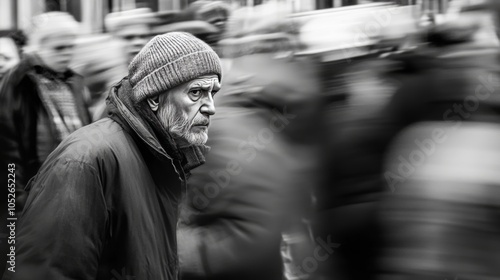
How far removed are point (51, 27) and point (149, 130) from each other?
10.4 ft

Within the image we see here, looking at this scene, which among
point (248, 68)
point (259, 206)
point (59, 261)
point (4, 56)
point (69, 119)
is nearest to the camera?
point (59, 261)

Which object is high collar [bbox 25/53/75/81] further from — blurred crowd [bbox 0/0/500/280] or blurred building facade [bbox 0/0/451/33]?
blurred crowd [bbox 0/0/500/280]

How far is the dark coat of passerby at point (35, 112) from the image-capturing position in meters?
5.04

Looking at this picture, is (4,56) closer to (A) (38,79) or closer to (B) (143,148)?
(A) (38,79)

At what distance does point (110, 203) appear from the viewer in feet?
8.52

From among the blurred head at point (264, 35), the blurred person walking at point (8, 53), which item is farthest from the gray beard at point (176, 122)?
the blurred person walking at point (8, 53)

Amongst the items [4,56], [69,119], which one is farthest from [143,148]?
[4,56]

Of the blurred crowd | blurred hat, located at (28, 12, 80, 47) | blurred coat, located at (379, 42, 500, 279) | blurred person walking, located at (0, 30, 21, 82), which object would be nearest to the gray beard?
the blurred crowd

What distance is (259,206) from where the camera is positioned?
3588 mm

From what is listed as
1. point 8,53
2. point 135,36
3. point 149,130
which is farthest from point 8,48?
point 149,130

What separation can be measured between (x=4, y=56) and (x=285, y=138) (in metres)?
3.17

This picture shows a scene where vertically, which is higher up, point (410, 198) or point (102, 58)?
point (102, 58)

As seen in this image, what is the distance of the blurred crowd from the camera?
304cm

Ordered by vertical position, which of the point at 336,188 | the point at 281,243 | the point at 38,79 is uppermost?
the point at 38,79
